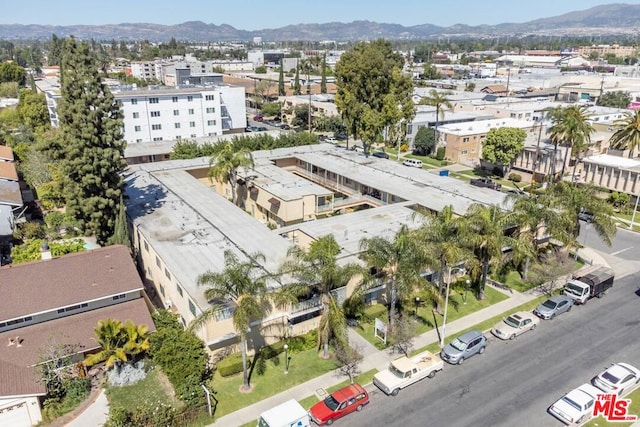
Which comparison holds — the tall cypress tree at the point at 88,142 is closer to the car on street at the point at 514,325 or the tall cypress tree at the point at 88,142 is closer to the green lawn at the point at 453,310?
the green lawn at the point at 453,310

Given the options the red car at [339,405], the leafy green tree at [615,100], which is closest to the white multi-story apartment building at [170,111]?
the red car at [339,405]

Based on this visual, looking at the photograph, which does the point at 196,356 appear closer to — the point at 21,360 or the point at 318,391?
the point at 318,391

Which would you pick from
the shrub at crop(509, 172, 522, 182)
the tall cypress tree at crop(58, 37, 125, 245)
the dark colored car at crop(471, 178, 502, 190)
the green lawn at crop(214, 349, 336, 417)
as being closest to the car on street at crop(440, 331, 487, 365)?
the green lawn at crop(214, 349, 336, 417)

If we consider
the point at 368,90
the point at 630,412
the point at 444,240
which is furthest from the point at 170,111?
the point at 630,412

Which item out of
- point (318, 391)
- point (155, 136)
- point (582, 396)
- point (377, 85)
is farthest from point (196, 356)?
point (155, 136)

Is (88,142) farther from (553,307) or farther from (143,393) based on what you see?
(553,307)

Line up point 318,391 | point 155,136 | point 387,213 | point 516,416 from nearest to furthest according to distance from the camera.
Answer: point 516,416 → point 318,391 → point 387,213 → point 155,136

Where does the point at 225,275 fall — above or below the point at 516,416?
above
